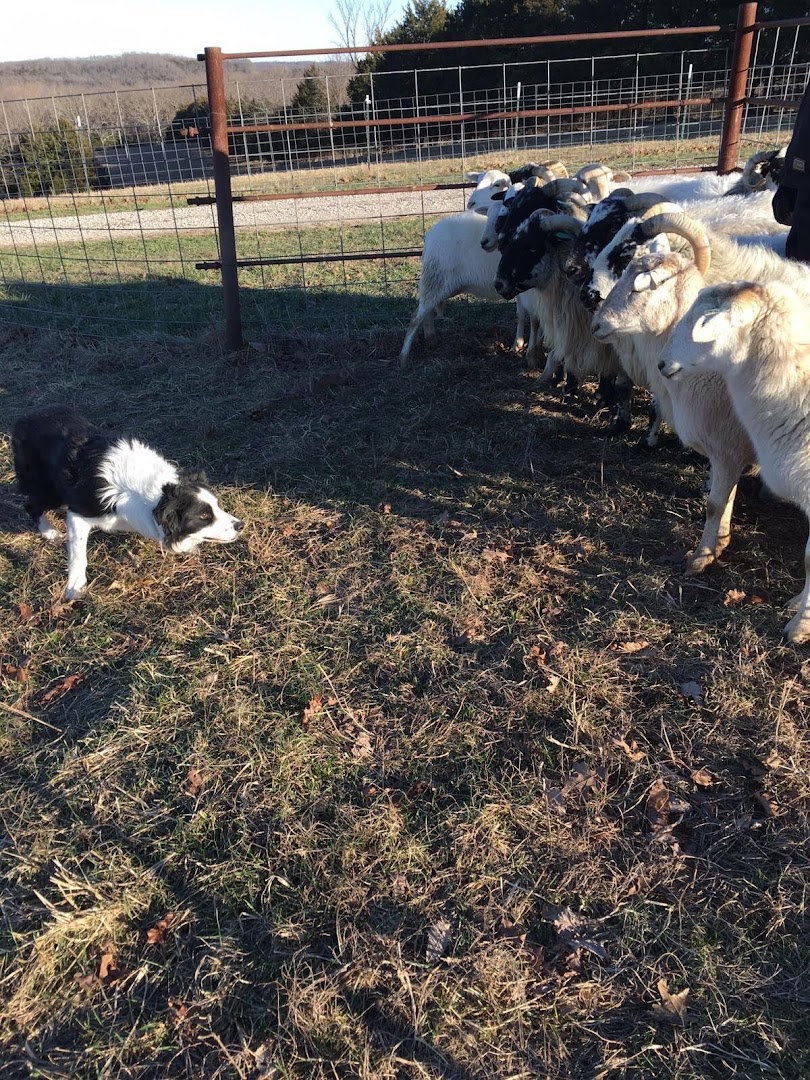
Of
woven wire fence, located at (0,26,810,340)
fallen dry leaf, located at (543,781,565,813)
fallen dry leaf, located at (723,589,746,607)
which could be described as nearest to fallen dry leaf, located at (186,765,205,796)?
fallen dry leaf, located at (543,781,565,813)

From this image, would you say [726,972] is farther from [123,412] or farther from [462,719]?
[123,412]

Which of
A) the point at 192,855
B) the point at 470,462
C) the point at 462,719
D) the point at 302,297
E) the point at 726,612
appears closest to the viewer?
the point at 192,855

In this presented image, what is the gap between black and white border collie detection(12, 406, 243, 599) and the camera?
4.07m

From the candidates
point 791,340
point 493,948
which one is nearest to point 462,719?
point 493,948

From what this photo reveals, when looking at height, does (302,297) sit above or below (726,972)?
above

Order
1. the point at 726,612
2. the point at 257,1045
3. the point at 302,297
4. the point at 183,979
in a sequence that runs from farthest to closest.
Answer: the point at 302,297, the point at 726,612, the point at 183,979, the point at 257,1045

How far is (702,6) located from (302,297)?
2275 centimetres

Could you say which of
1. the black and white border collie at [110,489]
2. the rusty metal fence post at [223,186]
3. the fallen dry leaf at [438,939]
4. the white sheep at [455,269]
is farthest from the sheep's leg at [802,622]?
the rusty metal fence post at [223,186]

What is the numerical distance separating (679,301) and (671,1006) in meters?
3.37

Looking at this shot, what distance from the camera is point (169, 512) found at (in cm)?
398

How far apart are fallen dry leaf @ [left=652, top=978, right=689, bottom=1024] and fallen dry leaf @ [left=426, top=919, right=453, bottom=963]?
0.64 m

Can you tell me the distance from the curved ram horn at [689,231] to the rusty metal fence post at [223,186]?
13.7 feet

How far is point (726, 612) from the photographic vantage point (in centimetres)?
374

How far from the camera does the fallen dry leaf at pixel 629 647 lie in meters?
3.56
